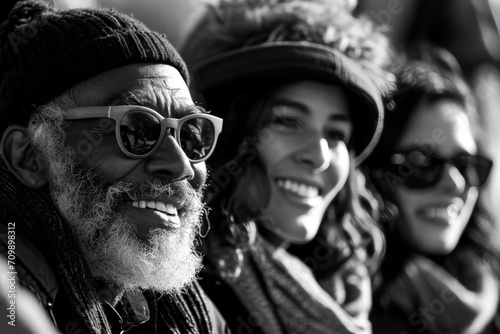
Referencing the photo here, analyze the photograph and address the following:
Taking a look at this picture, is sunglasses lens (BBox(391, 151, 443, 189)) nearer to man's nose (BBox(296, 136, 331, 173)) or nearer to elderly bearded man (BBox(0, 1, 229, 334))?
man's nose (BBox(296, 136, 331, 173))

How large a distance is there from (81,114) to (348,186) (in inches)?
77.6

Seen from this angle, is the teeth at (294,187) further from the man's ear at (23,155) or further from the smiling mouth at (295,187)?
the man's ear at (23,155)

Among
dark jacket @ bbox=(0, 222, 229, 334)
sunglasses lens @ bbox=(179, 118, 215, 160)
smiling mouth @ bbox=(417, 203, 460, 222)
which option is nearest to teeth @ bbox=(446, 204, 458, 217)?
smiling mouth @ bbox=(417, 203, 460, 222)

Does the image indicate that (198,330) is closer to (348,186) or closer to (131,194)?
(131,194)

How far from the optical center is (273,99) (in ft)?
11.6

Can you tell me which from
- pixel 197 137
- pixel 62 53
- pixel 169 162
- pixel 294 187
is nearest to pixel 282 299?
pixel 294 187

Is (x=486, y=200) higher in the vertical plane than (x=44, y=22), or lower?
lower

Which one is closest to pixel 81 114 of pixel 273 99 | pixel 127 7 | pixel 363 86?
pixel 273 99

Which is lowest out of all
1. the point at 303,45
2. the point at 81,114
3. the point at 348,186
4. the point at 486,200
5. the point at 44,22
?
the point at 486,200

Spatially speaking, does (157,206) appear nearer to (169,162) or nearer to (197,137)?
(169,162)

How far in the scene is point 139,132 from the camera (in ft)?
8.21

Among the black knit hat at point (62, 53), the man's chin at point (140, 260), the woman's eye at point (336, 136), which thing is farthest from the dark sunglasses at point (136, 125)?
the woman's eye at point (336, 136)

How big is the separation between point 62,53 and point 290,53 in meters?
1.24

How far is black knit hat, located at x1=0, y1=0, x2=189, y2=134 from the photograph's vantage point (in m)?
2.53
